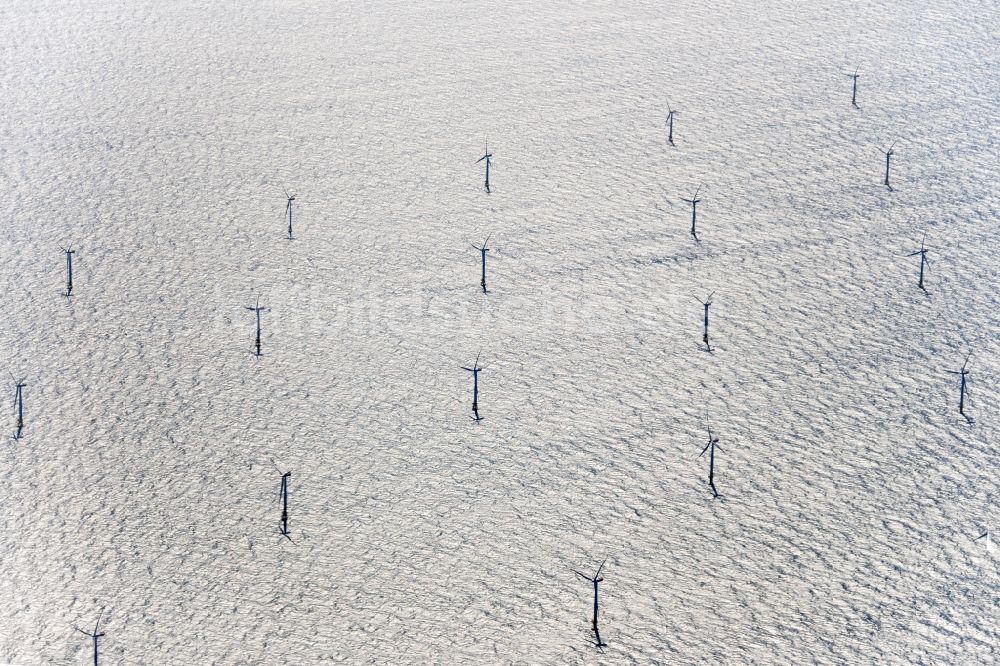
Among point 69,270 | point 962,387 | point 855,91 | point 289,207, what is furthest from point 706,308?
point 69,270

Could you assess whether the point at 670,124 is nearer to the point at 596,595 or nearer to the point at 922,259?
the point at 922,259

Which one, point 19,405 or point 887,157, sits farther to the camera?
point 887,157

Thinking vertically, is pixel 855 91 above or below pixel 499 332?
above

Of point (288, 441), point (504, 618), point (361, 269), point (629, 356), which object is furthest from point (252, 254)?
point (504, 618)

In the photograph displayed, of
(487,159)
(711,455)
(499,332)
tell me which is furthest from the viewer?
(487,159)

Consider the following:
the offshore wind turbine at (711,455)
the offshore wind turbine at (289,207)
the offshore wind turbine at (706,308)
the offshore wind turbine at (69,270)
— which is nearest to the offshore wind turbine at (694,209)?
the offshore wind turbine at (706,308)

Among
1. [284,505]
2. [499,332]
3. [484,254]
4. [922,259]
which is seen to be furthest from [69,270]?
[922,259]

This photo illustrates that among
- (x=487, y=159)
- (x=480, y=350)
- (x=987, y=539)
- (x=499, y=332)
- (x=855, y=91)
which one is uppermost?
(x=855, y=91)

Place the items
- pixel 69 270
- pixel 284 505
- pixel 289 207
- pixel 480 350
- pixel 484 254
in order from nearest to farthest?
1. pixel 284 505
2. pixel 480 350
3. pixel 69 270
4. pixel 484 254
5. pixel 289 207

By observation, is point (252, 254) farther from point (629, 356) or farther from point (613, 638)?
point (613, 638)

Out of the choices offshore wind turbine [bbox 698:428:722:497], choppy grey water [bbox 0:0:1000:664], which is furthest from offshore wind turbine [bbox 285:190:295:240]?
offshore wind turbine [bbox 698:428:722:497]

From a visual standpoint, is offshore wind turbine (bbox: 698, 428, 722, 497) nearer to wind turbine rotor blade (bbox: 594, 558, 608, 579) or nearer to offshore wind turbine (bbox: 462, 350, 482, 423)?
wind turbine rotor blade (bbox: 594, 558, 608, 579)

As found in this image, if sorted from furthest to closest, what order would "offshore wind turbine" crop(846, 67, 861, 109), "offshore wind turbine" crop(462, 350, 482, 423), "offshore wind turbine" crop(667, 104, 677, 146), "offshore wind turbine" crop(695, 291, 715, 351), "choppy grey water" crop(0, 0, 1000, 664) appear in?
"offshore wind turbine" crop(846, 67, 861, 109) → "offshore wind turbine" crop(667, 104, 677, 146) → "offshore wind turbine" crop(695, 291, 715, 351) → "offshore wind turbine" crop(462, 350, 482, 423) → "choppy grey water" crop(0, 0, 1000, 664)
